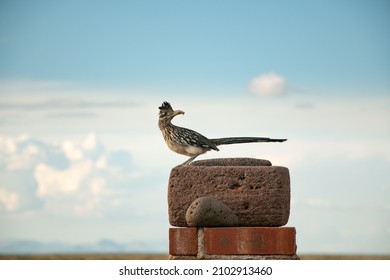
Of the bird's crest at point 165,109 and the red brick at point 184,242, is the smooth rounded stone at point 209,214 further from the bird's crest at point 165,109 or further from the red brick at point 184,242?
the bird's crest at point 165,109

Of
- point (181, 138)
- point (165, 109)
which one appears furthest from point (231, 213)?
point (165, 109)

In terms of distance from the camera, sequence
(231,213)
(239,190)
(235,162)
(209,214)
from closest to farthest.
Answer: (209,214) → (231,213) → (239,190) → (235,162)

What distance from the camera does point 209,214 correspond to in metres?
7.52

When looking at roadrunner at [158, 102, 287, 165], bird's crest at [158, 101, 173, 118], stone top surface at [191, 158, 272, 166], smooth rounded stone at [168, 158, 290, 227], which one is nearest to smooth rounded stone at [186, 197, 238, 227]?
smooth rounded stone at [168, 158, 290, 227]

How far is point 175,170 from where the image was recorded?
25.7 ft

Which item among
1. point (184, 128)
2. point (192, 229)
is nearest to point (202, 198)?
point (192, 229)

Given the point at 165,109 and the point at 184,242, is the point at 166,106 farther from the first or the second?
the point at 184,242

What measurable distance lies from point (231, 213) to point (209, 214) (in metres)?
0.24

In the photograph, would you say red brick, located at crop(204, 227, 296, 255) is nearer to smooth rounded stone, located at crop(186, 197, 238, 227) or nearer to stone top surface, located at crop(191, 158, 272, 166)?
smooth rounded stone, located at crop(186, 197, 238, 227)

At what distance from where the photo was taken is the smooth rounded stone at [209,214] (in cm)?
752

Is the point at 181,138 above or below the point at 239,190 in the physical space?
above
